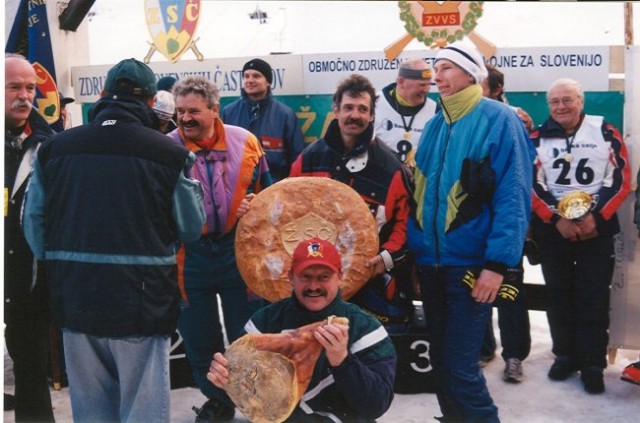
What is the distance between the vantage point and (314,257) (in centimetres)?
251

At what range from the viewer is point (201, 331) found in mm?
3748

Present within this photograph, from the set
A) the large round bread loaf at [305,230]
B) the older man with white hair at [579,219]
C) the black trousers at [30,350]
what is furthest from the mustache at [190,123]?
the older man with white hair at [579,219]

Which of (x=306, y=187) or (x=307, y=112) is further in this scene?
(x=307, y=112)

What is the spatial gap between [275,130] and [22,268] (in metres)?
2.14

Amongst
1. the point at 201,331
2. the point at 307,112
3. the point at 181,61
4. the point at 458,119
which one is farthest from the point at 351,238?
the point at 181,61

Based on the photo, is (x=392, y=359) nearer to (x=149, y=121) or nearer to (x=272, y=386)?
(x=272, y=386)

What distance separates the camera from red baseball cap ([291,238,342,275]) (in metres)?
2.51

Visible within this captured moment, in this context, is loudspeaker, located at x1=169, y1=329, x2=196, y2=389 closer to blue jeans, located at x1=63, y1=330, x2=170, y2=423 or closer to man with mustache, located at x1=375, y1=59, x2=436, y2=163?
blue jeans, located at x1=63, y1=330, x2=170, y2=423

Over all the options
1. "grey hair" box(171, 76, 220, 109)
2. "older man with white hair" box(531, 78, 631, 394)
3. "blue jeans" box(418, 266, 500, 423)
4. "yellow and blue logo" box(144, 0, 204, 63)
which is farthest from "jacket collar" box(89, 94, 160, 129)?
"yellow and blue logo" box(144, 0, 204, 63)

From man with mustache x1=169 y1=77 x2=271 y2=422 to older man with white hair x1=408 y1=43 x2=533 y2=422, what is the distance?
924 mm

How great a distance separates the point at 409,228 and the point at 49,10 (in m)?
3.66

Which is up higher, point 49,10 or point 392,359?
point 49,10

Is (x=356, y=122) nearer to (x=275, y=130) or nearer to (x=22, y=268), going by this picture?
(x=275, y=130)

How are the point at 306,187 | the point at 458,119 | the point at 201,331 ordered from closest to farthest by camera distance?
1. the point at 458,119
2. the point at 306,187
3. the point at 201,331
